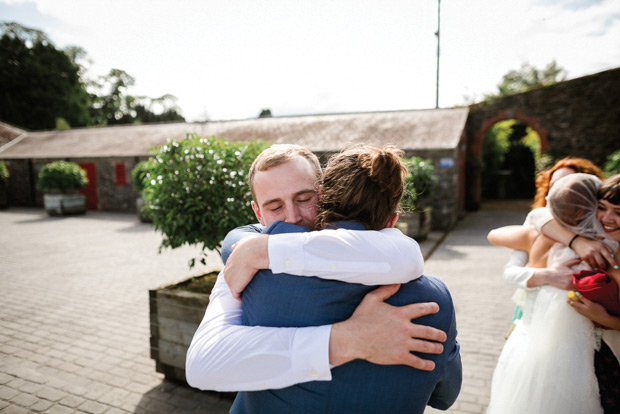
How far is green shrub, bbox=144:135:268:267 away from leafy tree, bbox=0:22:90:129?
1789 inches

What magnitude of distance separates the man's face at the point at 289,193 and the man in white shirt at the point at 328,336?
33 cm

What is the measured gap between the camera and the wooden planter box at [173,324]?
11.3 feet

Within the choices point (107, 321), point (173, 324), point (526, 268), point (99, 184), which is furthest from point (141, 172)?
point (99, 184)

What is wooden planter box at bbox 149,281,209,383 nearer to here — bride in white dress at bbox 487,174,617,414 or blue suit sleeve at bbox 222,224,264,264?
blue suit sleeve at bbox 222,224,264,264

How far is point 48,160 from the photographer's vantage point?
22.1 metres

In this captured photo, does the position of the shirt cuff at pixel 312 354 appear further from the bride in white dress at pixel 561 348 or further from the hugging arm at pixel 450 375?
the bride in white dress at pixel 561 348

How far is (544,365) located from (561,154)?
62.5 ft

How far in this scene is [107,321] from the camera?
534 cm

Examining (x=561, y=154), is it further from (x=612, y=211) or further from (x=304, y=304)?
(x=304, y=304)

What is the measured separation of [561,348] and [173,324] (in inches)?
125

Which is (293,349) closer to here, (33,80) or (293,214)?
(293,214)

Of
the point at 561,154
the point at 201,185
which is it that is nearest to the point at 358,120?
the point at 561,154

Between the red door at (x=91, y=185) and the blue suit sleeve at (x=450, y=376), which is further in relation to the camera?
the red door at (x=91, y=185)

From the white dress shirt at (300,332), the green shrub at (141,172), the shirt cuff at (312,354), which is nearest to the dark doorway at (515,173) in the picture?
the green shrub at (141,172)
